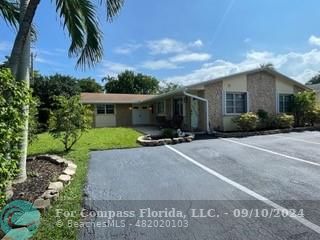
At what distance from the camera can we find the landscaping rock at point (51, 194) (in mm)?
5223

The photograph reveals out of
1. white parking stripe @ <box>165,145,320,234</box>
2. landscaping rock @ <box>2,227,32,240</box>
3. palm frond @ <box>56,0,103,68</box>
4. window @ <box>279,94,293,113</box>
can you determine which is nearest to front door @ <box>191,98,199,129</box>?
window @ <box>279,94,293,113</box>

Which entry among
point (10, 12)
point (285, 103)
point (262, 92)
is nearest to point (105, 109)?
point (262, 92)

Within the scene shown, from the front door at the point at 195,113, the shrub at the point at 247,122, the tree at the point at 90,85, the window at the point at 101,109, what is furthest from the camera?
the tree at the point at 90,85

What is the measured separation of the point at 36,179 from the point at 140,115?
21.4m

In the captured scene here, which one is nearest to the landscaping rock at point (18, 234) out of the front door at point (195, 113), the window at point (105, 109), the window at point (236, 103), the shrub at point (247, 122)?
the shrub at point (247, 122)

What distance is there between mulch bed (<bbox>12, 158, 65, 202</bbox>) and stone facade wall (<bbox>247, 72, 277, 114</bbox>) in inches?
535

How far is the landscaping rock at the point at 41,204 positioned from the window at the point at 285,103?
17.9 meters

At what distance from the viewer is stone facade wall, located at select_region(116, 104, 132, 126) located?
27106 mm

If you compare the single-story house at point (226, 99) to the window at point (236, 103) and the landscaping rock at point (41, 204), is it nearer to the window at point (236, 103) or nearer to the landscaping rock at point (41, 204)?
the window at point (236, 103)

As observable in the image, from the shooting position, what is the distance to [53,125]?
11.1 metres

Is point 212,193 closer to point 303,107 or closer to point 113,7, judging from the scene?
point 113,7

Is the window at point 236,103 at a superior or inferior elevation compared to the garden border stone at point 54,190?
superior

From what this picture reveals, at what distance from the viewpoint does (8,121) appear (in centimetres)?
366

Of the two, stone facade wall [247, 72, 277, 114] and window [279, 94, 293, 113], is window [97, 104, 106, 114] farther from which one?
window [279, 94, 293, 113]
